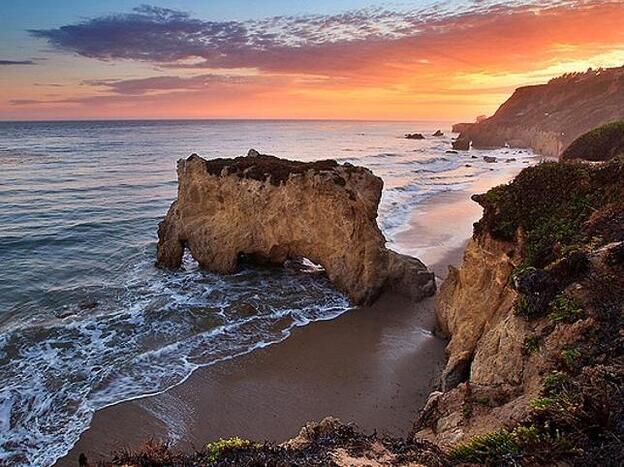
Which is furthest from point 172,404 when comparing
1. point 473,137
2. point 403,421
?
point 473,137

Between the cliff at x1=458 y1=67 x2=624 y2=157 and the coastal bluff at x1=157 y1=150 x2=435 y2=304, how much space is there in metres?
59.9

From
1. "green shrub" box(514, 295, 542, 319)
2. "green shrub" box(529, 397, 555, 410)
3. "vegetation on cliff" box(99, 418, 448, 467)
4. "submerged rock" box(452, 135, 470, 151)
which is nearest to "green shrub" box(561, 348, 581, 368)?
"green shrub" box(529, 397, 555, 410)

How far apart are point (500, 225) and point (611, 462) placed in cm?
811

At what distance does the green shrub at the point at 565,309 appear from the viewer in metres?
7.53

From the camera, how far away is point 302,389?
514 inches

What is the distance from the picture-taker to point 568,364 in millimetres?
6777

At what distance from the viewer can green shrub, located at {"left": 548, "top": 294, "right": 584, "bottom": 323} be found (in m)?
7.53

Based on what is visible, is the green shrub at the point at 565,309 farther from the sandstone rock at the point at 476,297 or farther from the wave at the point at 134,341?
the wave at the point at 134,341

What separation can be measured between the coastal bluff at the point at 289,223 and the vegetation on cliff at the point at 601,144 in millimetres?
8811

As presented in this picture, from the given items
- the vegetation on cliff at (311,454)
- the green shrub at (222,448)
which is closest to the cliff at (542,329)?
the vegetation on cliff at (311,454)

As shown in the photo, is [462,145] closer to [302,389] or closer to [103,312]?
[103,312]

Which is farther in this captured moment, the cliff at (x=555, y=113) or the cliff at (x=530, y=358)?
the cliff at (x=555, y=113)

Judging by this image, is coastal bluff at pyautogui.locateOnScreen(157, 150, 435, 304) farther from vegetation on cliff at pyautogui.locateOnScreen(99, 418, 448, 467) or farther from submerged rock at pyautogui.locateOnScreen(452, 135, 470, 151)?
submerged rock at pyautogui.locateOnScreen(452, 135, 470, 151)

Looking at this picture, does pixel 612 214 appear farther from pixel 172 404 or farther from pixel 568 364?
pixel 172 404
